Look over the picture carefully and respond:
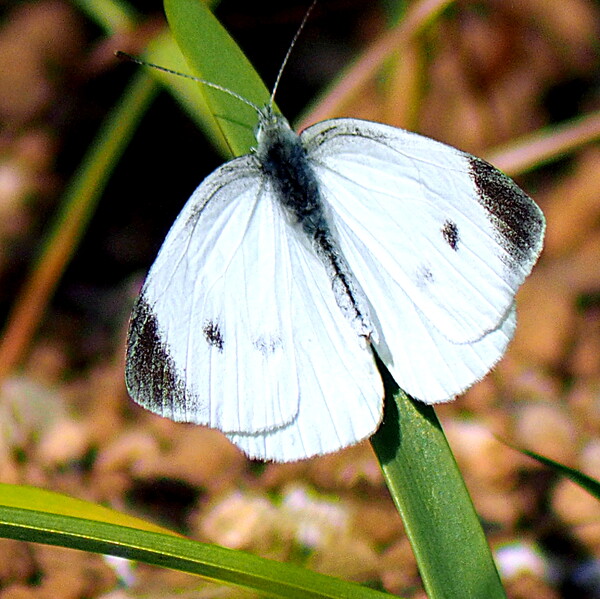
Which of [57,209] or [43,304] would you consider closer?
[43,304]

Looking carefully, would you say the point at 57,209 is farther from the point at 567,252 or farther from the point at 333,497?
the point at 567,252

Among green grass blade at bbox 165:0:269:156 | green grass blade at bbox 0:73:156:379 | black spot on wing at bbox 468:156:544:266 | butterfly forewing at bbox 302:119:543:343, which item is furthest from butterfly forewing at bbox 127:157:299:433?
green grass blade at bbox 0:73:156:379

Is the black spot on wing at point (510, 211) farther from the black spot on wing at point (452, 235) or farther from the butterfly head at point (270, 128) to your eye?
the butterfly head at point (270, 128)

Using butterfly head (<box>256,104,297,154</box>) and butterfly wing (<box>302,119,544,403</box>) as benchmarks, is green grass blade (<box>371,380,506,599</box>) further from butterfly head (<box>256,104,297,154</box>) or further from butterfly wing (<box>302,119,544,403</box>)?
butterfly head (<box>256,104,297,154</box>)

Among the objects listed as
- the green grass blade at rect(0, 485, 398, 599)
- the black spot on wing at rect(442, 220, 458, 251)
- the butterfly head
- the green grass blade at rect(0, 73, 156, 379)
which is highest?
the green grass blade at rect(0, 73, 156, 379)

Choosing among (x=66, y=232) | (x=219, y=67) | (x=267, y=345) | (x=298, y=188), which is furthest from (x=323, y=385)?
(x=66, y=232)

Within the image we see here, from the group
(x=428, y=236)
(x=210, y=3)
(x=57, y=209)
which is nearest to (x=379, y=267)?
(x=428, y=236)

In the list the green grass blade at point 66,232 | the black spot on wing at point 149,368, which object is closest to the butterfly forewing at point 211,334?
the black spot on wing at point 149,368

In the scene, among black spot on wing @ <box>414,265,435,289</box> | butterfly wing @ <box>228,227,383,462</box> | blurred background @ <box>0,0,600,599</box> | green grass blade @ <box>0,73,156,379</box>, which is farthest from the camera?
green grass blade @ <box>0,73,156,379</box>
